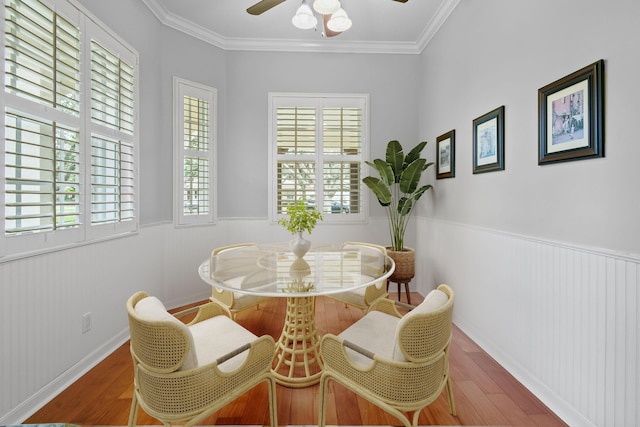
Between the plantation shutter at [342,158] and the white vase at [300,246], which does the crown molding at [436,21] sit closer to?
the plantation shutter at [342,158]

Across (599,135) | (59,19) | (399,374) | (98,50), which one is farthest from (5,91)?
(599,135)

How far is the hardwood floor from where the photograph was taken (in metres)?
Answer: 1.68

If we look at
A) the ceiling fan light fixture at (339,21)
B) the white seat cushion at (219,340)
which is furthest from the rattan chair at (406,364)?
the ceiling fan light fixture at (339,21)

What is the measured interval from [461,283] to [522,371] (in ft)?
3.03

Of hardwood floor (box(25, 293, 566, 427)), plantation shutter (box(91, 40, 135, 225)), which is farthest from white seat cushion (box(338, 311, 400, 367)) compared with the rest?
plantation shutter (box(91, 40, 135, 225))

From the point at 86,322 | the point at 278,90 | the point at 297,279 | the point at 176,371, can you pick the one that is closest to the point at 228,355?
the point at 176,371

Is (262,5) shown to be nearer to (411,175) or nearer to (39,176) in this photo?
(39,176)

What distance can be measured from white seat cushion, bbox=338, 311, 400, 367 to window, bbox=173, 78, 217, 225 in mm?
2578

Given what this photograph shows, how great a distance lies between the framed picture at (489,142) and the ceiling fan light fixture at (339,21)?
1382 mm

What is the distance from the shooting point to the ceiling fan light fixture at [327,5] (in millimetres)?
2070

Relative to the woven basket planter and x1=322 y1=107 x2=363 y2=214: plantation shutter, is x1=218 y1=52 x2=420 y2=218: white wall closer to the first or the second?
x1=322 y1=107 x2=363 y2=214: plantation shutter

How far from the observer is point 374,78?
154 inches

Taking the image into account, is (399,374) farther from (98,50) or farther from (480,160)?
(98,50)

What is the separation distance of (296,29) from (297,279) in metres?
3.20
